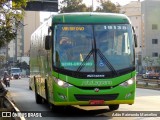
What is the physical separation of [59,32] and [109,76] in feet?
6.88

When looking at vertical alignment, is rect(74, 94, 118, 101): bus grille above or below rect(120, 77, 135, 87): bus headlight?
below

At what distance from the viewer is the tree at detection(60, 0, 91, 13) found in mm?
51703

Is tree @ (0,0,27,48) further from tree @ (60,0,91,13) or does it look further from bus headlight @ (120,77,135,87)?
tree @ (60,0,91,13)

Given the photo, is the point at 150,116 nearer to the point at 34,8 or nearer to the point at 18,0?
the point at 18,0

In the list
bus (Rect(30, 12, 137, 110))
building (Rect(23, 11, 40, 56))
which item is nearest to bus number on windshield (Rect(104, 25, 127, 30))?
bus (Rect(30, 12, 137, 110))

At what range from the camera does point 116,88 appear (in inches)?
500

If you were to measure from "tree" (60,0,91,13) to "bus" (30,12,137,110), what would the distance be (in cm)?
3839

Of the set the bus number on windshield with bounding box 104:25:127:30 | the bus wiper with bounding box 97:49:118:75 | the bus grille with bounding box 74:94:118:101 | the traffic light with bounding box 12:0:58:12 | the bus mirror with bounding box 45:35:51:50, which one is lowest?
the bus grille with bounding box 74:94:118:101

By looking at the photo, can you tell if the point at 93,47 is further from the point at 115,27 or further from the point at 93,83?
the point at 93,83

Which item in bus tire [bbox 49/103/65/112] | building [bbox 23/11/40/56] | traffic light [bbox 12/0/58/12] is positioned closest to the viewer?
bus tire [bbox 49/103/65/112]

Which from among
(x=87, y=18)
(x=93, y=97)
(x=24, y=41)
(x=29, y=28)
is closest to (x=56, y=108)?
(x=93, y=97)

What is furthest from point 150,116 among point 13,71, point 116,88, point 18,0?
point 13,71

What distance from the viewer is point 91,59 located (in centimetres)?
1277

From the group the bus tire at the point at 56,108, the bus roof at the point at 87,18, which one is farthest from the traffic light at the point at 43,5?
the bus roof at the point at 87,18
